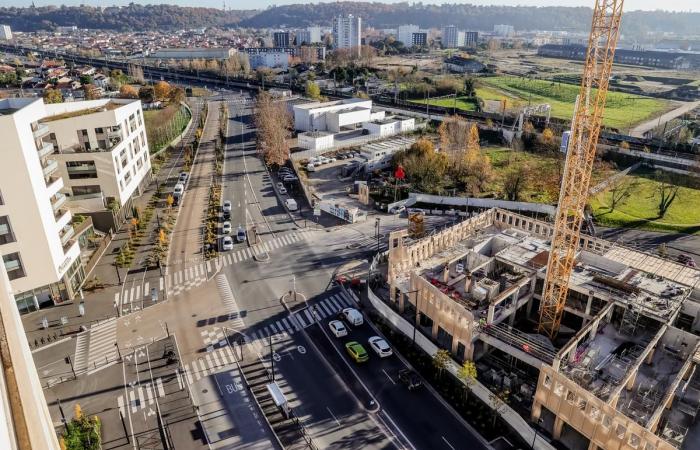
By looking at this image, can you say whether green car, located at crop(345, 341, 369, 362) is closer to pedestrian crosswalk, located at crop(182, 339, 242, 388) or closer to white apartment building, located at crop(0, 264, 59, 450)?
pedestrian crosswalk, located at crop(182, 339, 242, 388)

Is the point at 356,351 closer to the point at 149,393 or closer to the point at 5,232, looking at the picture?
the point at 149,393

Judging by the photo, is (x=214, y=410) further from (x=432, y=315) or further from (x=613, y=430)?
(x=613, y=430)

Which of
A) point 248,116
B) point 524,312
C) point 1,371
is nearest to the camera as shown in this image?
point 1,371

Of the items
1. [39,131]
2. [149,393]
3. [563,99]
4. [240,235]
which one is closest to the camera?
[149,393]

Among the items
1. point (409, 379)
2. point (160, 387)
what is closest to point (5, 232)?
point (160, 387)

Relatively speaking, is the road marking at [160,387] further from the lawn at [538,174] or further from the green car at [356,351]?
the lawn at [538,174]

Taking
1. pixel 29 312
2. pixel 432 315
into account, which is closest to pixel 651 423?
pixel 432 315

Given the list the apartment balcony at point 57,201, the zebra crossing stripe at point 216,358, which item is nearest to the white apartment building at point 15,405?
the zebra crossing stripe at point 216,358

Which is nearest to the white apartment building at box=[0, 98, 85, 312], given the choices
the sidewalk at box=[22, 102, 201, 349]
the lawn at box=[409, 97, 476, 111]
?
the sidewalk at box=[22, 102, 201, 349]
